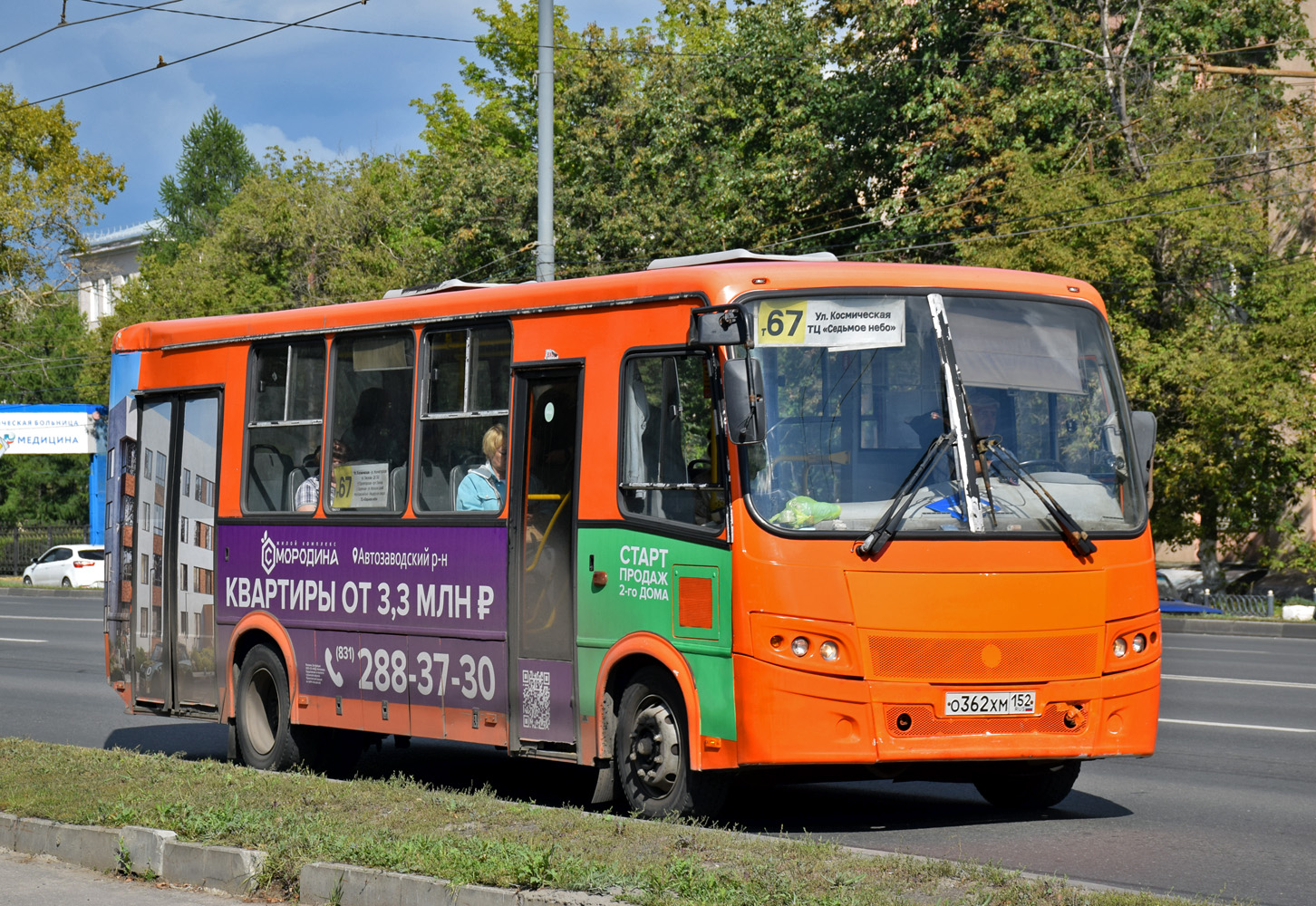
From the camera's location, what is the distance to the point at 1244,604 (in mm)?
29625

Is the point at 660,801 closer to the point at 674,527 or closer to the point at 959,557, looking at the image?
the point at 674,527

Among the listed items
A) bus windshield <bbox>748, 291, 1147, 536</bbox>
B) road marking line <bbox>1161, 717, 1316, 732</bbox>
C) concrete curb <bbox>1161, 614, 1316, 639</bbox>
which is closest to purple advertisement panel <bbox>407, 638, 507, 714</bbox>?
bus windshield <bbox>748, 291, 1147, 536</bbox>

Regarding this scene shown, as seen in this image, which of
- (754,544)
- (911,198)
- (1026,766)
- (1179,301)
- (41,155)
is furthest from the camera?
(41,155)

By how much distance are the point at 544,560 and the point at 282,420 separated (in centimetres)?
293

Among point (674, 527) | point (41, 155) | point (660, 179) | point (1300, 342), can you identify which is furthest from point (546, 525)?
point (41, 155)

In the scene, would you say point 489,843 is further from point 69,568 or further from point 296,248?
point 296,248

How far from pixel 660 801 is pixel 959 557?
6.44 feet

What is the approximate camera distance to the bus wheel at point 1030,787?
9.01 metres

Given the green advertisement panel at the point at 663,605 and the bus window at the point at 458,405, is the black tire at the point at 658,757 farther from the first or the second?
the bus window at the point at 458,405

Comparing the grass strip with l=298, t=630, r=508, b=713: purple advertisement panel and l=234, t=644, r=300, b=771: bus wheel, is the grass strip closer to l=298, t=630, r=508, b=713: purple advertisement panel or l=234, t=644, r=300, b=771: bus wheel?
l=298, t=630, r=508, b=713: purple advertisement panel

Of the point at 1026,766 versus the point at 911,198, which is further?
the point at 911,198

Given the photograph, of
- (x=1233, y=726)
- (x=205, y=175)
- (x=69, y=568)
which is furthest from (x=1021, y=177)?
(x=205, y=175)

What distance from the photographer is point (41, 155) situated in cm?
4644

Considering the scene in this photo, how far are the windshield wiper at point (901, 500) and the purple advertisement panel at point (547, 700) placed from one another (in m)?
2.05
